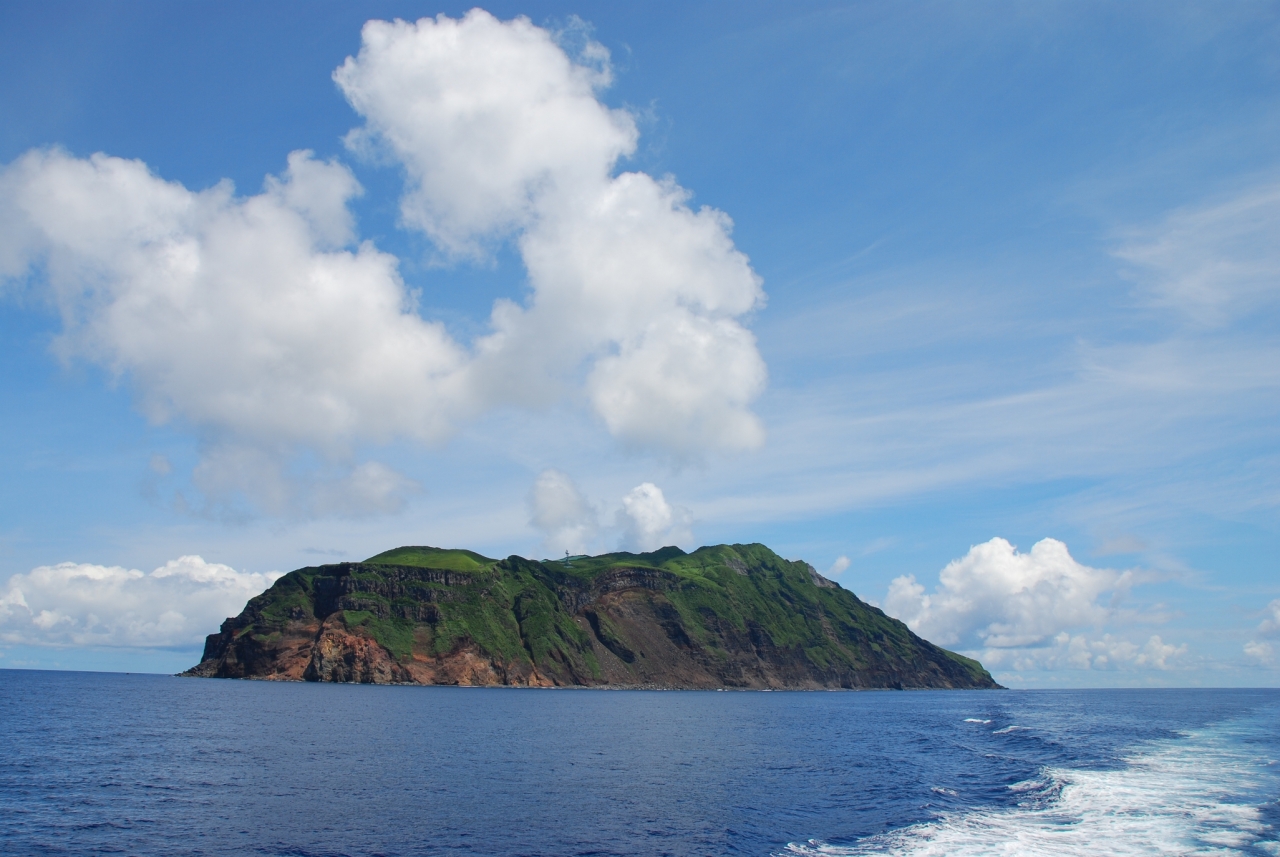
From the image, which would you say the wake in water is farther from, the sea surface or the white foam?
the sea surface

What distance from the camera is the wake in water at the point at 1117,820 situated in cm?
4719

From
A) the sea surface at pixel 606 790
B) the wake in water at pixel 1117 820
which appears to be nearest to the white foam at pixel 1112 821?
the wake in water at pixel 1117 820

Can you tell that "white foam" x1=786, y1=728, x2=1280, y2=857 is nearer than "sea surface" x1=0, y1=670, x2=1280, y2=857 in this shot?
Yes

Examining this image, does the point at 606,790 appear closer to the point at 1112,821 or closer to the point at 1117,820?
the point at 1112,821

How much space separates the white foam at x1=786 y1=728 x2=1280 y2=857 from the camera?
47125 mm

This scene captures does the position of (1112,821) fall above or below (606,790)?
above

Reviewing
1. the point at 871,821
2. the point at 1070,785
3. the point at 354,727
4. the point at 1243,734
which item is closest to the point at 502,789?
the point at 871,821

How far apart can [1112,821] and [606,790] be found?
36.0 metres

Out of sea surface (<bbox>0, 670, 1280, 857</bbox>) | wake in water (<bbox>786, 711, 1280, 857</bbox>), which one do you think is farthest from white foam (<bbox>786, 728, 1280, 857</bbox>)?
sea surface (<bbox>0, 670, 1280, 857</bbox>)

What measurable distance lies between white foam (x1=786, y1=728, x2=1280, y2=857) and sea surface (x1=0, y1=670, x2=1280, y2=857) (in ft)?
0.87

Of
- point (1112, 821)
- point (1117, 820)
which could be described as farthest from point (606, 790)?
point (1117, 820)

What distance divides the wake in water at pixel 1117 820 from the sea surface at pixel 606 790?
246 millimetres

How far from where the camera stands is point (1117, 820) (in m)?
54.1

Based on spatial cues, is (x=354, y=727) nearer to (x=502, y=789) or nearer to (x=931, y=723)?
(x=502, y=789)
